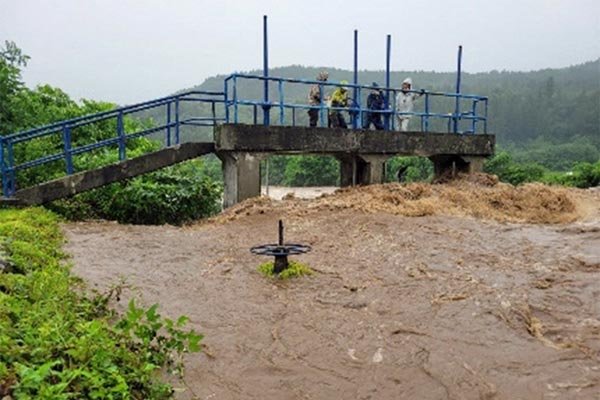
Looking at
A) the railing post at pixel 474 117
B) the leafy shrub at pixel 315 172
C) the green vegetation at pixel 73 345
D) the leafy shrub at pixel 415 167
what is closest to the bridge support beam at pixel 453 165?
the railing post at pixel 474 117

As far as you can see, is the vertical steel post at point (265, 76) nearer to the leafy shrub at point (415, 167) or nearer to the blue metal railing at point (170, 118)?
the blue metal railing at point (170, 118)

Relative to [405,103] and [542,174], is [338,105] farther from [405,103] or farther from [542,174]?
[542,174]

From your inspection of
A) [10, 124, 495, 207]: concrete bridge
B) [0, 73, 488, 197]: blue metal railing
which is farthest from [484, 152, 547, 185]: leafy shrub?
[10, 124, 495, 207]: concrete bridge

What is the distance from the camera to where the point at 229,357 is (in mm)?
4980

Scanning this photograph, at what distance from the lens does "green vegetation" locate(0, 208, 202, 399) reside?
11.5 ft

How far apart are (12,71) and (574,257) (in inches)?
551

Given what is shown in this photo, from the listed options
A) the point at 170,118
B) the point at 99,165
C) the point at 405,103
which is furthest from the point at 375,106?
the point at 99,165

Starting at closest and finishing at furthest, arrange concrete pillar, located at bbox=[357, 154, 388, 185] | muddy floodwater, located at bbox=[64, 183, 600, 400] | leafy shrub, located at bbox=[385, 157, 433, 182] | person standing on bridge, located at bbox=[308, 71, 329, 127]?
muddy floodwater, located at bbox=[64, 183, 600, 400] < person standing on bridge, located at bbox=[308, 71, 329, 127] < concrete pillar, located at bbox=[357, 154, 388, 185] < leafy shrub, located at bbox=[385, 157, 433, 182]

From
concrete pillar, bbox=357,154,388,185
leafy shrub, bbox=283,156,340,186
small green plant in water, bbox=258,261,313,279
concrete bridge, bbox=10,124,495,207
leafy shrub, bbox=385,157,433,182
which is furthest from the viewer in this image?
leafy shrub, bbox=283,156,340,186

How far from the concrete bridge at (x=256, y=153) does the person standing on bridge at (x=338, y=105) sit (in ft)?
2.38

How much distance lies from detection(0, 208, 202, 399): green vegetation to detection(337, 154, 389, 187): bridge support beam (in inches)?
348

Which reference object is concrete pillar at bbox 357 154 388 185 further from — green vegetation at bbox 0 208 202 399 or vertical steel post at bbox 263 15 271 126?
green vegetation at bbox 0 208 202 399

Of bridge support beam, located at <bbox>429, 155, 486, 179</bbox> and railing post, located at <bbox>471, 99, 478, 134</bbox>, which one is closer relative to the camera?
railing post, located at <bbox>471, 99, 478, 134</bbox>

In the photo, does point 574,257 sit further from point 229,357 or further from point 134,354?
point 134,354
